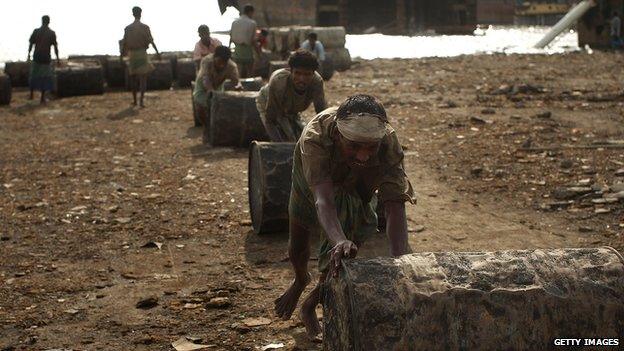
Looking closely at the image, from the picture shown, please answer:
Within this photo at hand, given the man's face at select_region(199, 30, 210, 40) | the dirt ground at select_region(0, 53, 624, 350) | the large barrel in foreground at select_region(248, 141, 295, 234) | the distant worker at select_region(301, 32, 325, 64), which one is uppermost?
the man's face at select_region(199, 30, 210, 40)

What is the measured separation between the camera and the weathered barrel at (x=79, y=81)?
58.7 feet

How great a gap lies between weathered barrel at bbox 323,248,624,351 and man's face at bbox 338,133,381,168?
52 cm

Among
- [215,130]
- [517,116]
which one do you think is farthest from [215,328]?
[517,116]

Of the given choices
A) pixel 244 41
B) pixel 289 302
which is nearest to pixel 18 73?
pixel 244 41

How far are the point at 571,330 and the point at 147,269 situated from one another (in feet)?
11.9

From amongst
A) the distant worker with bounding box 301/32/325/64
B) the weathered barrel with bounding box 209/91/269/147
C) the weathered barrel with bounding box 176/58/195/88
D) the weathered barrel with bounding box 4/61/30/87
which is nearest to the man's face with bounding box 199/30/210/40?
the weathered barrel with bounding box 209/91/269/147

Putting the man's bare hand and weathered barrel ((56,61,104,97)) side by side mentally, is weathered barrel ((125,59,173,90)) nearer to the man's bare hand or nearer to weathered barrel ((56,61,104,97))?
weathered barrel ((56,61,104,97))

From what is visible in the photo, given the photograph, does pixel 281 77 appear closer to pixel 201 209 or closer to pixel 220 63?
pixel 201 209

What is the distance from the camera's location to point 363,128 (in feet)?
12.2

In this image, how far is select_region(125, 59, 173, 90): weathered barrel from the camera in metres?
19.1

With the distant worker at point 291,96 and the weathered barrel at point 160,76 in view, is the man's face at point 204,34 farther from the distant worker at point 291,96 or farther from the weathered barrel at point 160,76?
the distant worker at point 291,96

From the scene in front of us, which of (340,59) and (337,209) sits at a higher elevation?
(340,59)

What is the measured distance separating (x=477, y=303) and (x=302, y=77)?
11.3 feet

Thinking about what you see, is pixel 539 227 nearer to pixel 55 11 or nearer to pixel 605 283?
pixel 605 283
